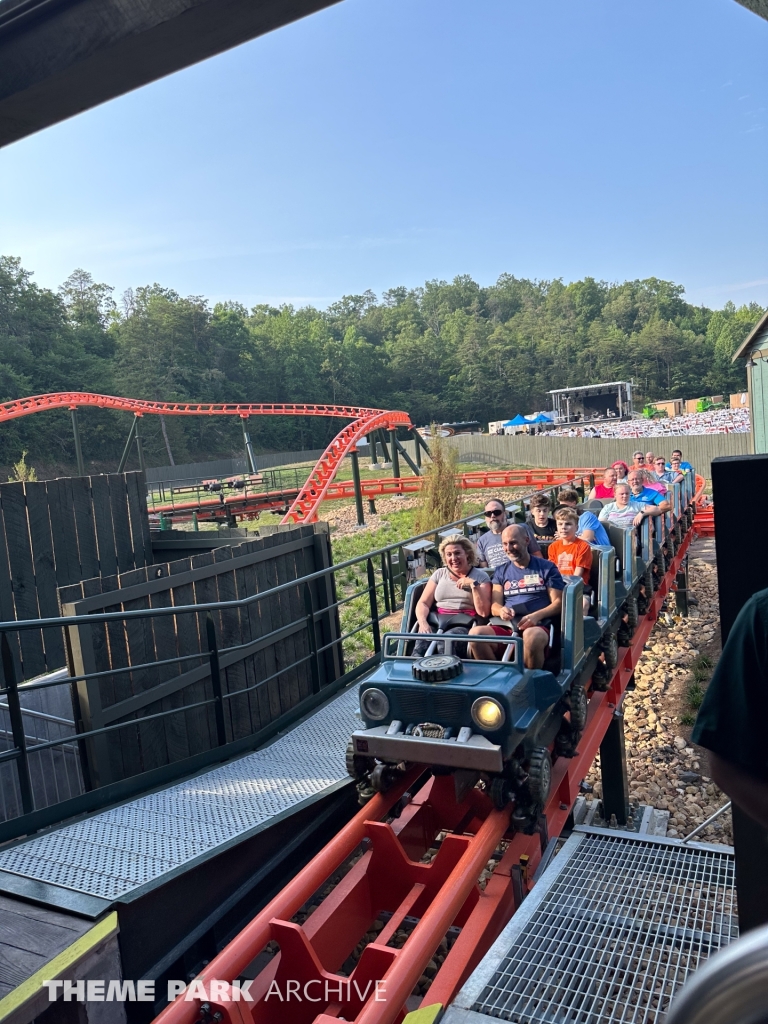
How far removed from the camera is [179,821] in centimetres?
358

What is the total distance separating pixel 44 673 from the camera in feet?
20.9

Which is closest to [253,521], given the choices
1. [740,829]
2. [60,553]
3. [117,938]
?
[60,553]

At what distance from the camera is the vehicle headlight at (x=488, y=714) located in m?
3.46

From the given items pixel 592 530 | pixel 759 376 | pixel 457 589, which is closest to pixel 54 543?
pixel 457 589

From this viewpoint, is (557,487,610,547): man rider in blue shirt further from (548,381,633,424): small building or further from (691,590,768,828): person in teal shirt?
(548,381,633,424): small building

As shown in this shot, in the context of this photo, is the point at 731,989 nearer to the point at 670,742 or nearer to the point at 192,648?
the point at 192,648

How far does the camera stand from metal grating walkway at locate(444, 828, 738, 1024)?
2127mm

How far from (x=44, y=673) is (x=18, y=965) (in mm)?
4201

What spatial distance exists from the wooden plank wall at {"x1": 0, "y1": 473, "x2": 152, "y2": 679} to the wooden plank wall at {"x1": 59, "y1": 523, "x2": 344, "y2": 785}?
1540mm

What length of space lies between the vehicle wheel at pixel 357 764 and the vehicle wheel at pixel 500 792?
64 centimetres

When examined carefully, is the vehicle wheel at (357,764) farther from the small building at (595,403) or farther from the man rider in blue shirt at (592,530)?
the small building at (595,403)

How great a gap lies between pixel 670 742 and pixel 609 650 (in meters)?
2.28

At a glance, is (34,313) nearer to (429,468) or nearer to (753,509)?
(429,468)

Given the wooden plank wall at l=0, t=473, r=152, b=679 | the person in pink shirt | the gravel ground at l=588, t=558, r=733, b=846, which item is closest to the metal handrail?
the gravel ground at l=588, t=558, r=733, b=846
